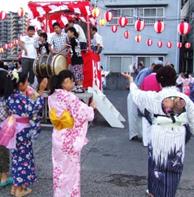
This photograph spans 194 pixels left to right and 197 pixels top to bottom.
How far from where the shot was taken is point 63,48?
30.3 ft

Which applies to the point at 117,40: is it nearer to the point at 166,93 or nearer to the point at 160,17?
the point at 160,17

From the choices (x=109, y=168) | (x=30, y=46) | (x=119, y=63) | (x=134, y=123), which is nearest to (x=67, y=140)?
(x=109, y=168)

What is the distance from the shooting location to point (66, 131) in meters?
4.16

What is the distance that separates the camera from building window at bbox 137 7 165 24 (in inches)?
1020

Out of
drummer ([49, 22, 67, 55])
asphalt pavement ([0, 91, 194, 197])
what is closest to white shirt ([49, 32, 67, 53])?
drummer ([49, 22, 67, 55])

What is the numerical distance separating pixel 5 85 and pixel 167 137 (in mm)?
1986

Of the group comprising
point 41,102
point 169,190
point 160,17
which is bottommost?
point 169,190

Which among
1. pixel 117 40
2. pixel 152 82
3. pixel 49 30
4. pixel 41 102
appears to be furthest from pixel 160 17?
pixel 41 102

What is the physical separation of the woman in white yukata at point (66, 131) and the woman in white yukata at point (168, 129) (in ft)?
2.45

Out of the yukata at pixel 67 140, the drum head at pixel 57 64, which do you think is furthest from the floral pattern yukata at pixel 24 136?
the drum head at pixel 57 64

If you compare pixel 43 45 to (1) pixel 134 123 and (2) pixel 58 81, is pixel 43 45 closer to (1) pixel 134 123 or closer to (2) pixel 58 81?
(1) pixel 134 123

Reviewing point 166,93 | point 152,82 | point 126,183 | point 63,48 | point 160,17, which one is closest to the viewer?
point 166,93

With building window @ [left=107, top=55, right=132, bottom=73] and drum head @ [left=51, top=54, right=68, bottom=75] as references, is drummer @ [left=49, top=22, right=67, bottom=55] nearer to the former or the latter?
drum head @ [left=51, top=54, right=68, bottom=75]

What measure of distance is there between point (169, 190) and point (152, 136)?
1.88 feet
